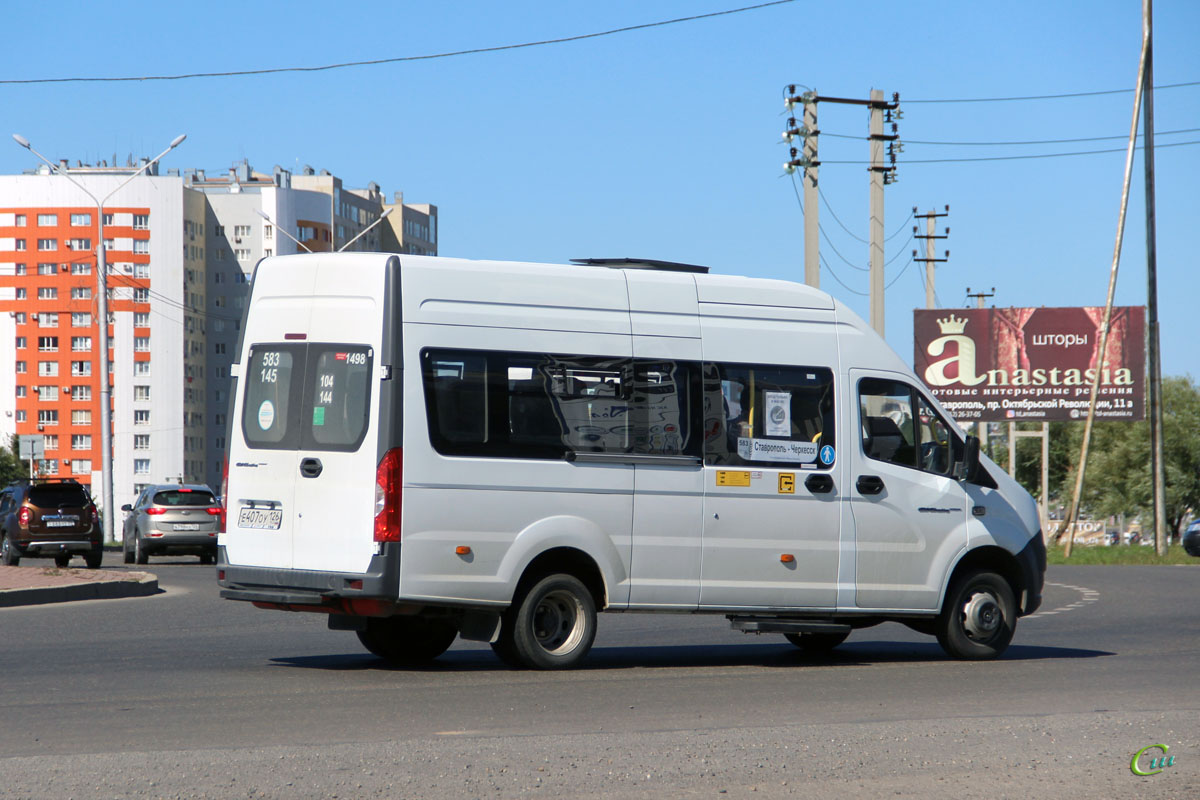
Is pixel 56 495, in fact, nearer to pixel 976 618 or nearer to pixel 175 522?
pixel 175 522

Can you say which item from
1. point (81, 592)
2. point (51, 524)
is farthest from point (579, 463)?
point (51, 524)

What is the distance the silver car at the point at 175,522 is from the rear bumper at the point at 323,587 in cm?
2338

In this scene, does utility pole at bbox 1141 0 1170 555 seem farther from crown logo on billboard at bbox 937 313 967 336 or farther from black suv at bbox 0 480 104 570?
black suv at bbox 0 480 104 570

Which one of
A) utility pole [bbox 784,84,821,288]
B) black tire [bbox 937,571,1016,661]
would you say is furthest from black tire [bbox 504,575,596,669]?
utility pole [bbox 784,84,821,288]

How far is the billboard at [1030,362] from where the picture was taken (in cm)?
5184

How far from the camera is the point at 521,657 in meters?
11.6

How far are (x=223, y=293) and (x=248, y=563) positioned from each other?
148459 mm

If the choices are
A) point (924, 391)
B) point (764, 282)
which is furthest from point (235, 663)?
point (924, 391)

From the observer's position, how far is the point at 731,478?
40.4 feet

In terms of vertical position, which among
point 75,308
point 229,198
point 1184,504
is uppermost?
point 229,198

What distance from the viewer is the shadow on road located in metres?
12.4

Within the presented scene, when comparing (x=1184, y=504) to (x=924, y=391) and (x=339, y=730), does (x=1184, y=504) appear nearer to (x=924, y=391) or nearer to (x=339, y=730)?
(x=924, y=391)
